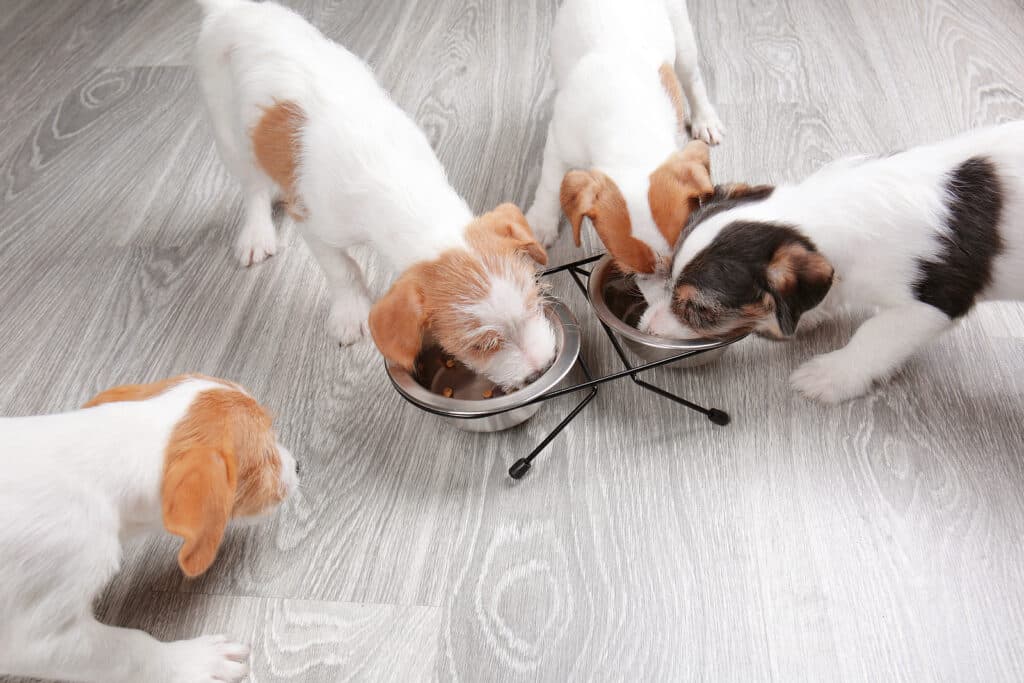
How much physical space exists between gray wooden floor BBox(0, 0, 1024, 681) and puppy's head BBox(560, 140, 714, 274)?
39cm

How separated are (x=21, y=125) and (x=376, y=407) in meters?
→ 2.68

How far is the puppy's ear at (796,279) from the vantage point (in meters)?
1.65

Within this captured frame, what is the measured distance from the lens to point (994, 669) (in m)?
1.47

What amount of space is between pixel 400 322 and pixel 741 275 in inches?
31.6

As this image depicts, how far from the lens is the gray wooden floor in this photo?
5.23 ft

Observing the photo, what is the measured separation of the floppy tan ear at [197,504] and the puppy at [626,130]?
1.09 meters

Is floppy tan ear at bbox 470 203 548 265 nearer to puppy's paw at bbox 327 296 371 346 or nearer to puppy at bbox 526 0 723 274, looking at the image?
→ puppy at bbox 526 0 723 274

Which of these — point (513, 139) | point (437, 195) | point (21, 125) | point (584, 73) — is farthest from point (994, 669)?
point (21, 125)

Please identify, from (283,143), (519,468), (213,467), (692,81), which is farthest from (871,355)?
(283,143)

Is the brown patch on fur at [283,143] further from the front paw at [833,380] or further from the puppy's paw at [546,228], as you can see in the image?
the front paw at [833,380]

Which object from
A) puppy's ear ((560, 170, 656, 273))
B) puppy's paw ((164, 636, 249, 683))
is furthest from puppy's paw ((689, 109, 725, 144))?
puppy's paw ((164, 636, 249, 683))

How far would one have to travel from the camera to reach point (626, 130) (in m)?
2.10

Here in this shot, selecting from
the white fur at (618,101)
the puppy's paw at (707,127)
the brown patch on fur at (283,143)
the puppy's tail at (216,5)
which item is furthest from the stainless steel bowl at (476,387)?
the puppy's tail at (216,5)

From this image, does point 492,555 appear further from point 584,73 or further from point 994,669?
point 584,73
